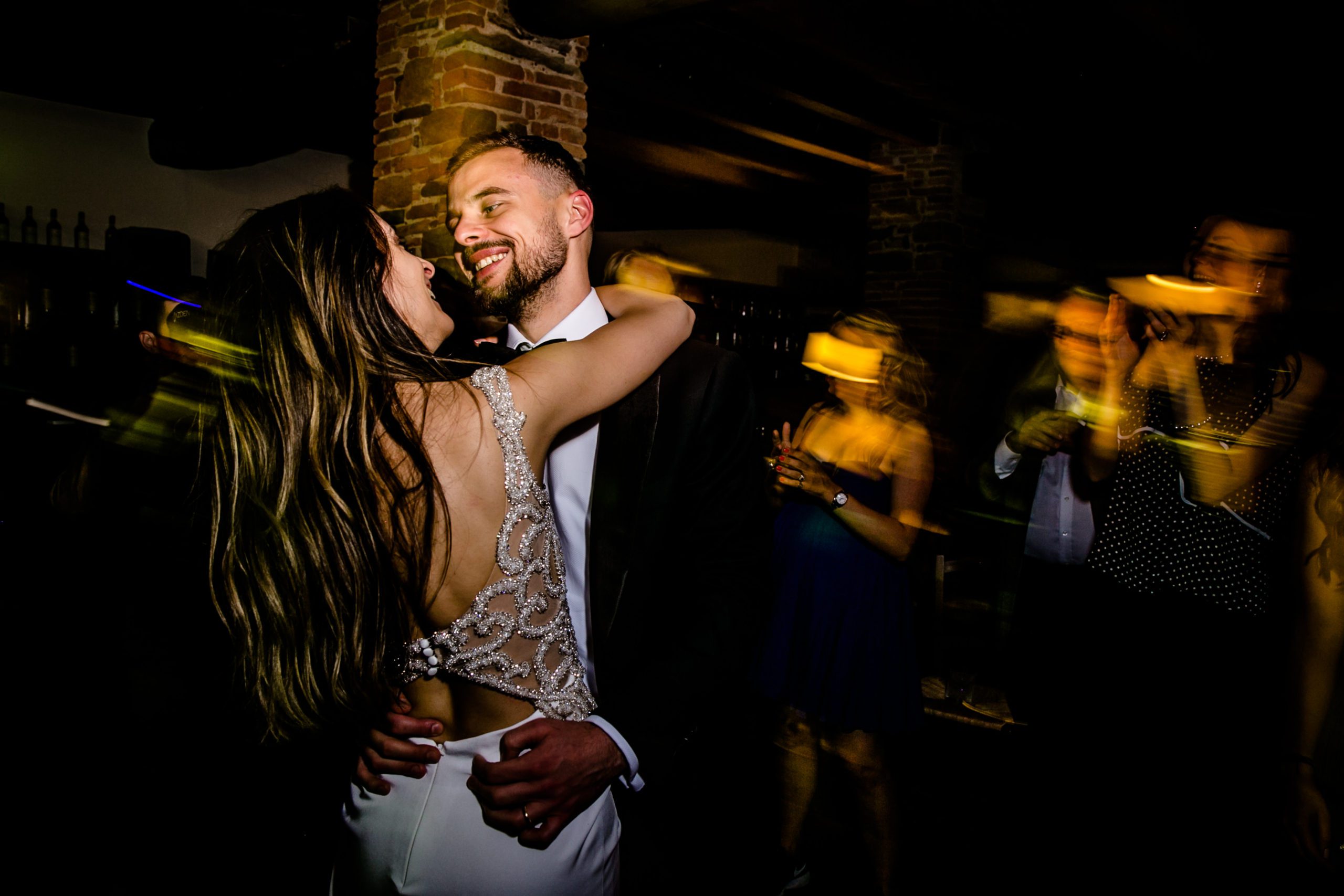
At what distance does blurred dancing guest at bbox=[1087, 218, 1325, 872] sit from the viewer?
5.60 ft

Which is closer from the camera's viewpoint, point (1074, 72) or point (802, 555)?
point (802, 555)

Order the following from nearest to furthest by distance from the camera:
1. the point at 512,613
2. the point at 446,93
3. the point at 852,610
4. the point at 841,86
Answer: the point at 512,613
the point at 852,610
the point at 446,93
the point at 841,86

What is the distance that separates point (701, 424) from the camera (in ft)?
5.00

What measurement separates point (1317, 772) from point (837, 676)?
4.32 feet

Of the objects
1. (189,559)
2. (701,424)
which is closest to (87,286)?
(189,559)

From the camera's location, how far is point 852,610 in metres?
2.65

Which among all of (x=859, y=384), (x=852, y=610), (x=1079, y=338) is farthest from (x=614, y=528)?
(x=1079, y=338)

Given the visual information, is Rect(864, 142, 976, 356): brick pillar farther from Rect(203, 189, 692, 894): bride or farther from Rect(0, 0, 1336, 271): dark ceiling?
Rect(203, 189, 692, 894): bride

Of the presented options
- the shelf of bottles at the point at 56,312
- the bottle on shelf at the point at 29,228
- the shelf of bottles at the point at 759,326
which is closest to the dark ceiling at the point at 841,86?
the bottle on shelf at the point at 29,228

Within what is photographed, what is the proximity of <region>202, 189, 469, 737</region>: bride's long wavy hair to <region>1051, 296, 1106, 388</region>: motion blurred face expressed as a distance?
288 cm

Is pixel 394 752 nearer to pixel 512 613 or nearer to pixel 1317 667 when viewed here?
pixel 512 613

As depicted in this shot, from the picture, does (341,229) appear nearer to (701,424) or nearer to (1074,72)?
(701,424)

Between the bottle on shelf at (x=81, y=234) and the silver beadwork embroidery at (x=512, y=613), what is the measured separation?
5.96 meters

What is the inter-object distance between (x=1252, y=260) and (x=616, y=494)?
1609 mm
